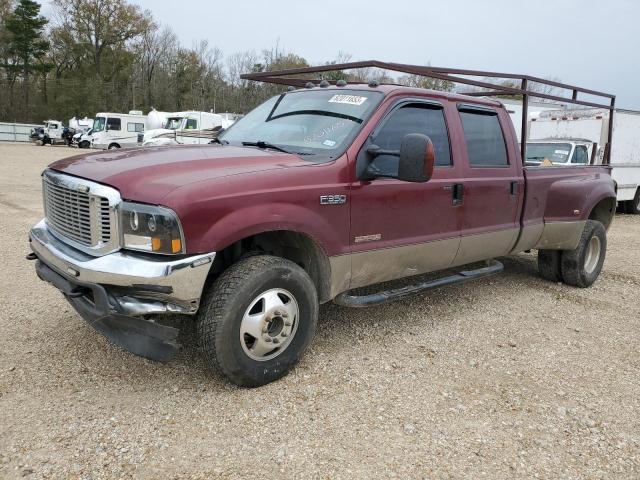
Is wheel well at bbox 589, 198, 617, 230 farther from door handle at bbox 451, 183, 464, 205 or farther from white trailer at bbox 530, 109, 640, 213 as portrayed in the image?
white trailer at bbox 530, 109, 640, 213

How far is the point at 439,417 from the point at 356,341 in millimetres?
1170

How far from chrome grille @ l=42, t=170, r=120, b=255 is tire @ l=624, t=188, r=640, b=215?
1450 cm

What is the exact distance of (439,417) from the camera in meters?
3.11

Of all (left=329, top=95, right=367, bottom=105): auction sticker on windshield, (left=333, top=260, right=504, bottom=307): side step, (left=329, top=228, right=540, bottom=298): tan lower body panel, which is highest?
(left=329, top=95, right=367, bottom=105): auction sticker on windshield

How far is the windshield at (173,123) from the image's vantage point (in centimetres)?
2677

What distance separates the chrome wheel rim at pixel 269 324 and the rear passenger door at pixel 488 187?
189cm

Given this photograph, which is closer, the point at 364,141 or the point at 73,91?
the point at 364,141

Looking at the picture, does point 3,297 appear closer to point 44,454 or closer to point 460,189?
point 44,454

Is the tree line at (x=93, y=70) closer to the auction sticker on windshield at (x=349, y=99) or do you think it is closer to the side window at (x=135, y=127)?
the side window at (x=135, y=127)

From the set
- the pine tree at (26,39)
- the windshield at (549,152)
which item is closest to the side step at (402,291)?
the windshield at (549,152)

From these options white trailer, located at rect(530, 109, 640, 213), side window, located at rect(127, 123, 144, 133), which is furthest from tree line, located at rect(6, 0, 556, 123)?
white trailer, located at rect(530, 109, 640, 213)

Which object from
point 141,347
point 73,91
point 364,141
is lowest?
point 141,347

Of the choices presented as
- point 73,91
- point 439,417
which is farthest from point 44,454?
point 73,91

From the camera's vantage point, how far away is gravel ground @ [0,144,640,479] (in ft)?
8.70
